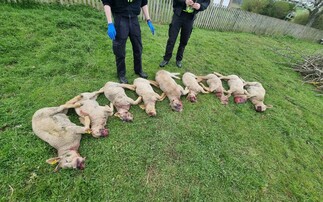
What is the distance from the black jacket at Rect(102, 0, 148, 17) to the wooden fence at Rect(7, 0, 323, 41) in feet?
16.5

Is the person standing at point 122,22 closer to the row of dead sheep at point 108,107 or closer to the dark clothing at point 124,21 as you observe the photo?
the dark clothing at point 124,21

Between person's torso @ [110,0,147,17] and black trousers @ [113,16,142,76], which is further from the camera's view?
black trousers @ [113,16,142,76]

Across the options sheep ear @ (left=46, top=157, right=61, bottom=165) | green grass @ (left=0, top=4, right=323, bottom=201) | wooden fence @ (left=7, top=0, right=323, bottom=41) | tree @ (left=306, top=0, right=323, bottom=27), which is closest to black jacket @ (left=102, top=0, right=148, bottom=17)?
green grass @ (left=0, top=4, right=323, bottom=201)

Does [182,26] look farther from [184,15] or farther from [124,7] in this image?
[124,7]

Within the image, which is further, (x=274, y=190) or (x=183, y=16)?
(x=183, y=16)

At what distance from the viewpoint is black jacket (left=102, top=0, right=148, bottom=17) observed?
369 cm

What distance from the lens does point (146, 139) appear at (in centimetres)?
356

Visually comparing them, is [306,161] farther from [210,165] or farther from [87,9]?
[87,9]

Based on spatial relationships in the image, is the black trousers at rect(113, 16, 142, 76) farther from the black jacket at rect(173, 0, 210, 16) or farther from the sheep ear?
the sheep ear

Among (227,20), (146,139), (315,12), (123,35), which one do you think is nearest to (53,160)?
(146,139)

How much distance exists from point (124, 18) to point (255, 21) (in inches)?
429

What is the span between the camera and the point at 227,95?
4953 mm

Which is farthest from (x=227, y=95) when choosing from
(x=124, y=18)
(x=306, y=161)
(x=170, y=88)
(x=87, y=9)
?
(x=87, y=9)

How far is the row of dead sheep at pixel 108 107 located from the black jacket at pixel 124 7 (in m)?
1.45
